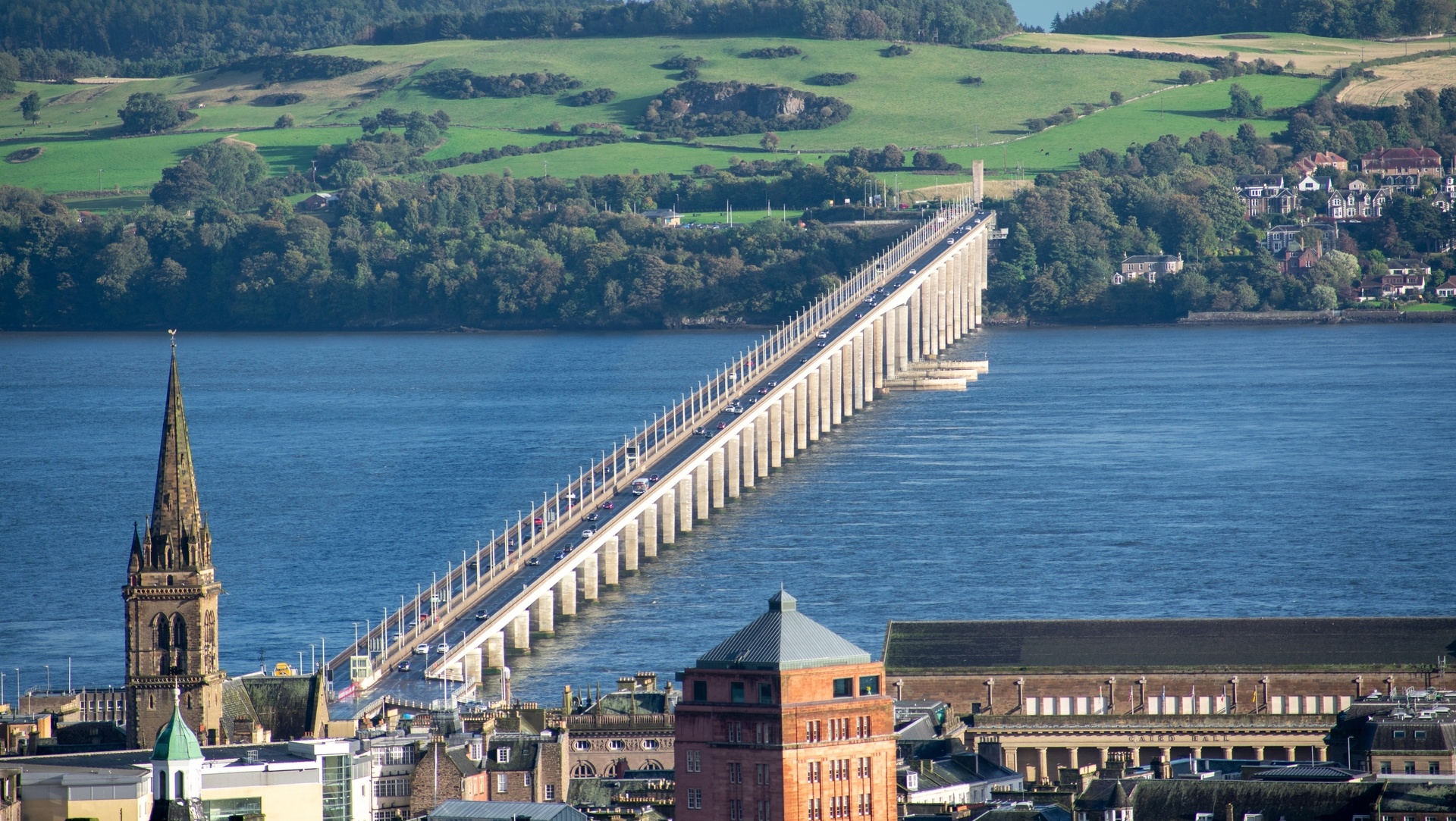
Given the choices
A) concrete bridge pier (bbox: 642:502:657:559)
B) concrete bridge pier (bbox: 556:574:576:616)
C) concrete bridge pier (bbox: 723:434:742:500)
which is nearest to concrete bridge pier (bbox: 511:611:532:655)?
concrete bridge pier (bbox: 556:574:576:616)

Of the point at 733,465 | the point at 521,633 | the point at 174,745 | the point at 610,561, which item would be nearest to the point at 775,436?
the point at 733,465

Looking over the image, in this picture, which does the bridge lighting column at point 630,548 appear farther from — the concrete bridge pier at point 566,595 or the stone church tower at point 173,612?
the stone church tower at point 173,612

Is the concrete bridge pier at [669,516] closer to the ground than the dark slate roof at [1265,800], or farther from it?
closer to the ground

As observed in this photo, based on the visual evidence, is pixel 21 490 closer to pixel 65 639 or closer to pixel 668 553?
pixel 668 553

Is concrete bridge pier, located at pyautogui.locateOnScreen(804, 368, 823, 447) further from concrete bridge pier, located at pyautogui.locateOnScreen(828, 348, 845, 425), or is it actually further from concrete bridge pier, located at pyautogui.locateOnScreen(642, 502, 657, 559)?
concrete bridge pier, located at pyautogui.locateOnScreen(642, 502, 657, 559)

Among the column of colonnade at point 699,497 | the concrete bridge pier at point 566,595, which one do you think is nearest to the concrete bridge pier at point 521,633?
the column of colonnade at point 699,497

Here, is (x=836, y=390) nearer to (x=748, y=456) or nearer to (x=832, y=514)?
(x=748, y=456)

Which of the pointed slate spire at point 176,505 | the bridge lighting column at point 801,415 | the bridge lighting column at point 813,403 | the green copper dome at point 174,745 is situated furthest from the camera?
the bridge lighting column at point 813,403

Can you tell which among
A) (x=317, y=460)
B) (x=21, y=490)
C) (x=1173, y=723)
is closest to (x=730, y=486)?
(x=317, y=460)
